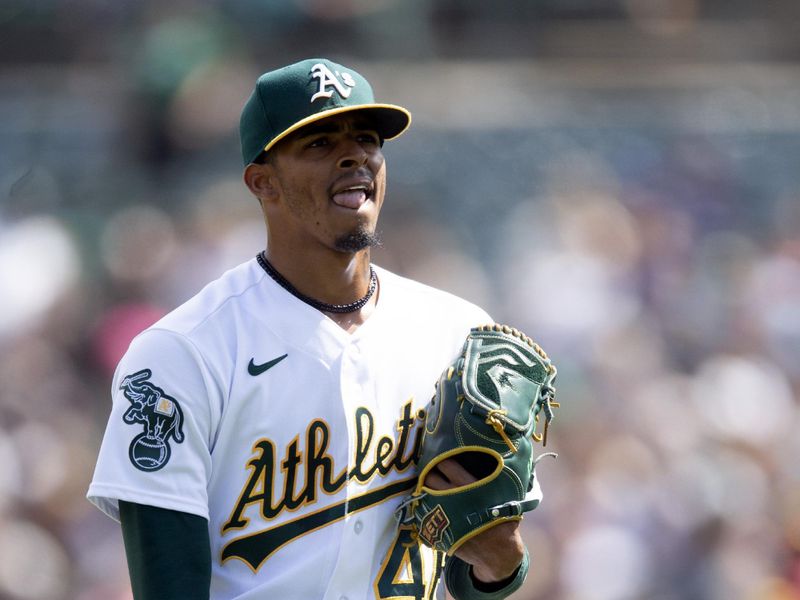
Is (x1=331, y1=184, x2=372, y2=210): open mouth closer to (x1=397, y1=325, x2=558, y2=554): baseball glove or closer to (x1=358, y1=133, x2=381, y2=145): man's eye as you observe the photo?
(x1=358, y1=133, x2=381, y2=145): man's eye

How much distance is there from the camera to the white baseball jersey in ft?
6.94

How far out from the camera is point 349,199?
233 centimetres

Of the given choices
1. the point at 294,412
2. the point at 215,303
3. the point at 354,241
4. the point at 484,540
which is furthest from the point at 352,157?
the point at 484,540

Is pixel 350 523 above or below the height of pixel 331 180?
below

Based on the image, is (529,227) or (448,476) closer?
(448,476)

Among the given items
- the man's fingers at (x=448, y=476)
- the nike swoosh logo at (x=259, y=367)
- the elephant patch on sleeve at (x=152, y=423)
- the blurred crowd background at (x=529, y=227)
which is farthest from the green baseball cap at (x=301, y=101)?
the blurred crowd background at (x=529, y=227)

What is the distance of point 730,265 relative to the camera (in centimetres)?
731

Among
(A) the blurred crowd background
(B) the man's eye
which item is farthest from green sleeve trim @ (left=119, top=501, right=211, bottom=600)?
(A) the blurred crowd background

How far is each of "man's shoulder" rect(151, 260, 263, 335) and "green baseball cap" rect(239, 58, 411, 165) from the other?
0.78 ft

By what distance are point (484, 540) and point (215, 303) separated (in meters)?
0.67

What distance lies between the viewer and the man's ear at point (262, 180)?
2.39 m

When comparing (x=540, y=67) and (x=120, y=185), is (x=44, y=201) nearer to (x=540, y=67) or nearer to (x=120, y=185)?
Answer: (x=120, y=185)

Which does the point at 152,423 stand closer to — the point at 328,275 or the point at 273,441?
the point at 273,441

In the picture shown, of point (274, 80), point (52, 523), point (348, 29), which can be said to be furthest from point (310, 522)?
point (348, 29)
